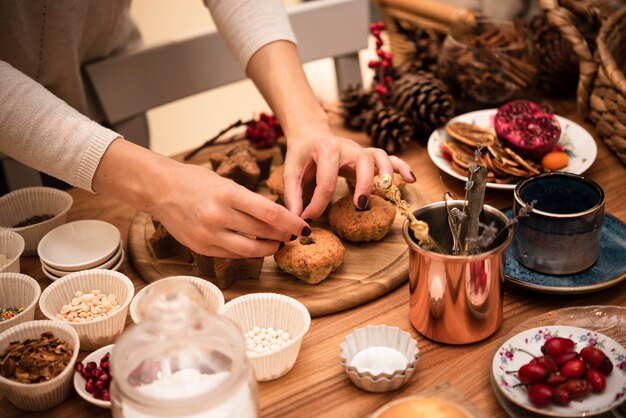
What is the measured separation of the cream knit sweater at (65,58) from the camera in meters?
1.09

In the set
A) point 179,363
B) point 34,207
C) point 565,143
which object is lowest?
point 565,143

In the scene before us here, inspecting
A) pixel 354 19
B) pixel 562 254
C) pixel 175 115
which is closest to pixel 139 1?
pixel 175 115

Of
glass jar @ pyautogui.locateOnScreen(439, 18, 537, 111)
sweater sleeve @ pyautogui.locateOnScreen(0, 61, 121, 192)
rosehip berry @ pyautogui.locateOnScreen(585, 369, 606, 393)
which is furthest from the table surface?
glass jar @ pyautogui.locateOnScreen(439, 18, 537, 111)

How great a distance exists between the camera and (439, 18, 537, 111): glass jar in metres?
1.51

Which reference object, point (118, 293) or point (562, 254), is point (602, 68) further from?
point (118, 293)

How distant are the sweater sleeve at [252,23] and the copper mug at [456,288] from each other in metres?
0.60

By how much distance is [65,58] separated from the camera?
4.84ft

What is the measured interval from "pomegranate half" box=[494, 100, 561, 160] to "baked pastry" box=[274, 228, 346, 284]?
476mm

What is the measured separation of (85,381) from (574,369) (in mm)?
659

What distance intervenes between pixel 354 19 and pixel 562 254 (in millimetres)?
1074

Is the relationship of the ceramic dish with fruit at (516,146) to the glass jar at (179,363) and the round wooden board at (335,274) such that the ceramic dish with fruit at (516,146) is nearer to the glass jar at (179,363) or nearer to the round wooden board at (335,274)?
the round wooden board at (335,274)

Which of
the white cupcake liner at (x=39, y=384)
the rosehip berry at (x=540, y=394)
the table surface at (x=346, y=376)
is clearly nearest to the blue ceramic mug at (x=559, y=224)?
the table surface at (x=346, y=376)

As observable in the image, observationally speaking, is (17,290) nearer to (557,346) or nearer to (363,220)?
(363,220)

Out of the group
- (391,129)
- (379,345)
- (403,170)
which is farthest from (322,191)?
(391,129)
